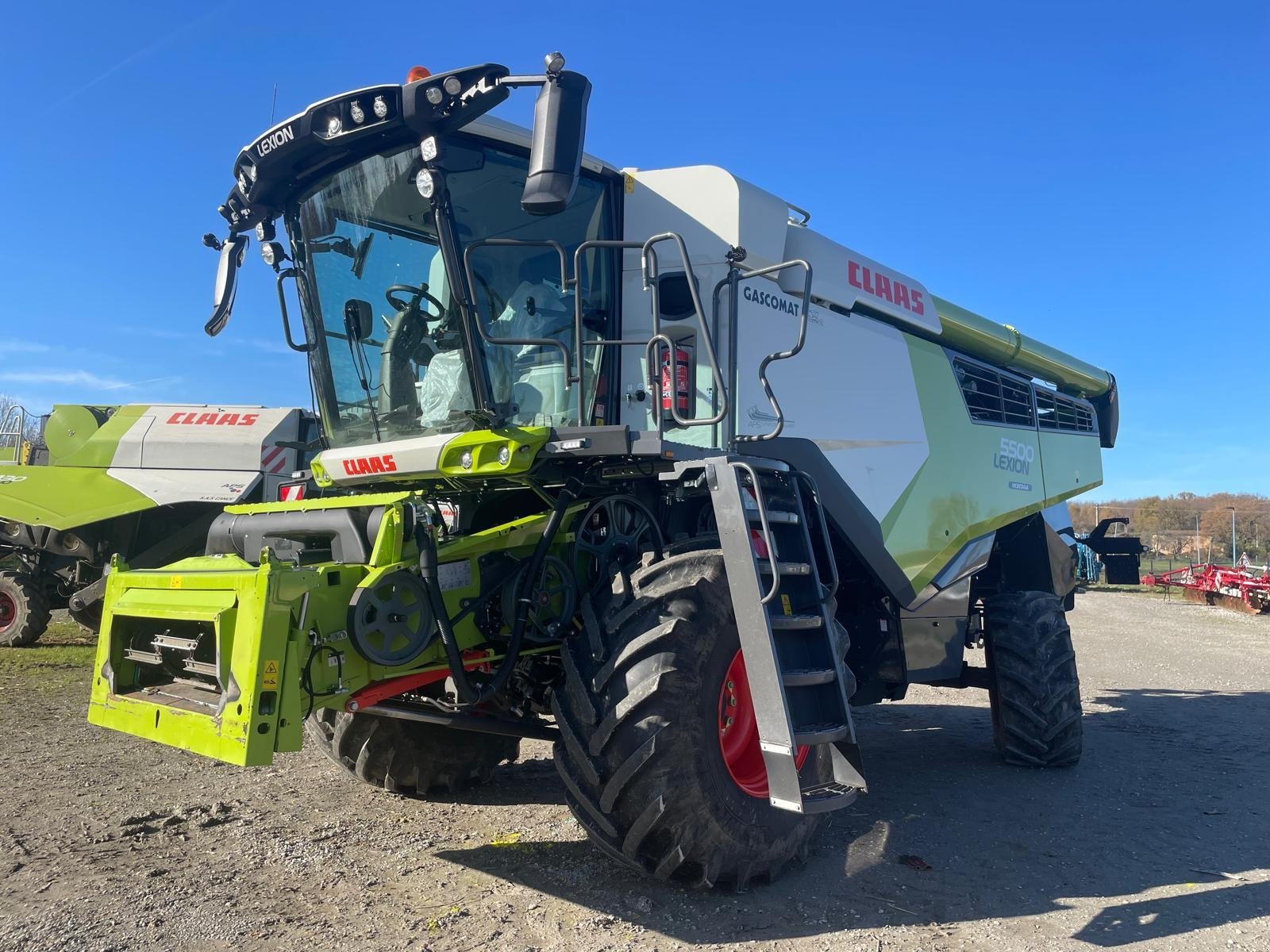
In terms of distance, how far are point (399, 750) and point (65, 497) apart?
8454 mm

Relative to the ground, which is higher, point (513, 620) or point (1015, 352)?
point (1015, 352)

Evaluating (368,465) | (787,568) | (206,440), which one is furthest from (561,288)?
(206,440)

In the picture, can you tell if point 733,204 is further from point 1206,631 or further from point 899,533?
point 1206,631

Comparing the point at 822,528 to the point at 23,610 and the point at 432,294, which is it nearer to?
the point at 432,294

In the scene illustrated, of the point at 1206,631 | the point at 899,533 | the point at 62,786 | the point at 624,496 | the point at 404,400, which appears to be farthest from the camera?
the point at 1206,631

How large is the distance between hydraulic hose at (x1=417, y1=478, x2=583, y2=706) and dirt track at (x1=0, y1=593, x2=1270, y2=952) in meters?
0.77

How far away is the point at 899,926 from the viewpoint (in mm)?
3391

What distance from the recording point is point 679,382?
426cm

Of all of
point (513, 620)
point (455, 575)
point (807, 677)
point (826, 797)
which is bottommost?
point (826, 797)

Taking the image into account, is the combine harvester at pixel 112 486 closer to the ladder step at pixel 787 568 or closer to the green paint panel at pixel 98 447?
the green paint panel at pixel 98 447

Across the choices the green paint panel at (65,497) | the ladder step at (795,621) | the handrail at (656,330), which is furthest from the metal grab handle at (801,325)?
the green paint panel at (65,497)

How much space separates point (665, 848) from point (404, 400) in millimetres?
2312

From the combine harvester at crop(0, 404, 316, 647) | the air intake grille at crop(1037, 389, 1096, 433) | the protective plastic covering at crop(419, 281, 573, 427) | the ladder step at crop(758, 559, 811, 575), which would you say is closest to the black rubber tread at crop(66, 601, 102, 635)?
the combine harvester at crop(0, 404, 316, 647)

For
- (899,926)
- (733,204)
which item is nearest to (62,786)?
(899,926)
